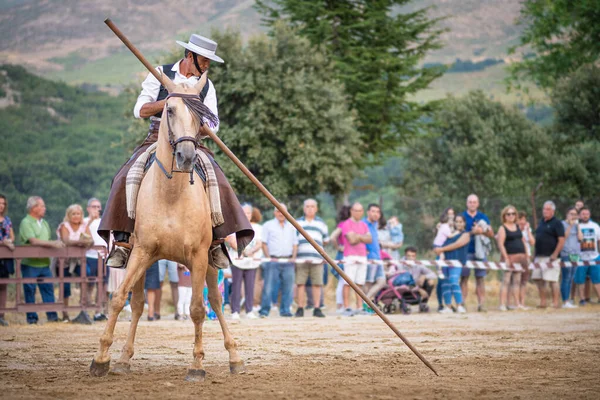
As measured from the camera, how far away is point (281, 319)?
55.7ft

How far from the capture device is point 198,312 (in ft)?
28.1

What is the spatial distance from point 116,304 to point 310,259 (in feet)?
33.8

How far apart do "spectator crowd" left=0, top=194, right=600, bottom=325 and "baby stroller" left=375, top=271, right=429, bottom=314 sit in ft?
0.07

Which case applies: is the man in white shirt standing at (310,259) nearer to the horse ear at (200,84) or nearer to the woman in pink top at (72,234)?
the woman in pink top at (72,234)

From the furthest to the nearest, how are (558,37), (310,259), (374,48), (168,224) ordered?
(558,37)
(374,48)
(310,259)
(168,224)

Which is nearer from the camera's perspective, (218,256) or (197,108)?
Result: (197,108)

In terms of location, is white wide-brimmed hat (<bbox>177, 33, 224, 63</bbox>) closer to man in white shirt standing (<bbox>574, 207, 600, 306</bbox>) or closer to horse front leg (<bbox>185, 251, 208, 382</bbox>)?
horse front leg (<bbox>185, 251, 208, 382</bbox>)

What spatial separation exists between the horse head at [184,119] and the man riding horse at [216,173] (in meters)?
0.35

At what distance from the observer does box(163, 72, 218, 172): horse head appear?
292 inches

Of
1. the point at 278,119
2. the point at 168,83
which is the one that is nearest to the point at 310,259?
the point at 168,83

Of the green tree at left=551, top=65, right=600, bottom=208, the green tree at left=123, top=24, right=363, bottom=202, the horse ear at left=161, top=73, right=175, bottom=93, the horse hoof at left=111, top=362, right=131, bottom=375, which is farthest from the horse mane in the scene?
the green tree at left=551, top=65, right=600, bottom=208

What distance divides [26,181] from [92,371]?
3645cm

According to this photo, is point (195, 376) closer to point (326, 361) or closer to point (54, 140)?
point (326, 361)

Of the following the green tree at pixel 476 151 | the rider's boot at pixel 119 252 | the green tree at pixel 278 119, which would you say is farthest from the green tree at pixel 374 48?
the rider's boot at pixel 119 252
